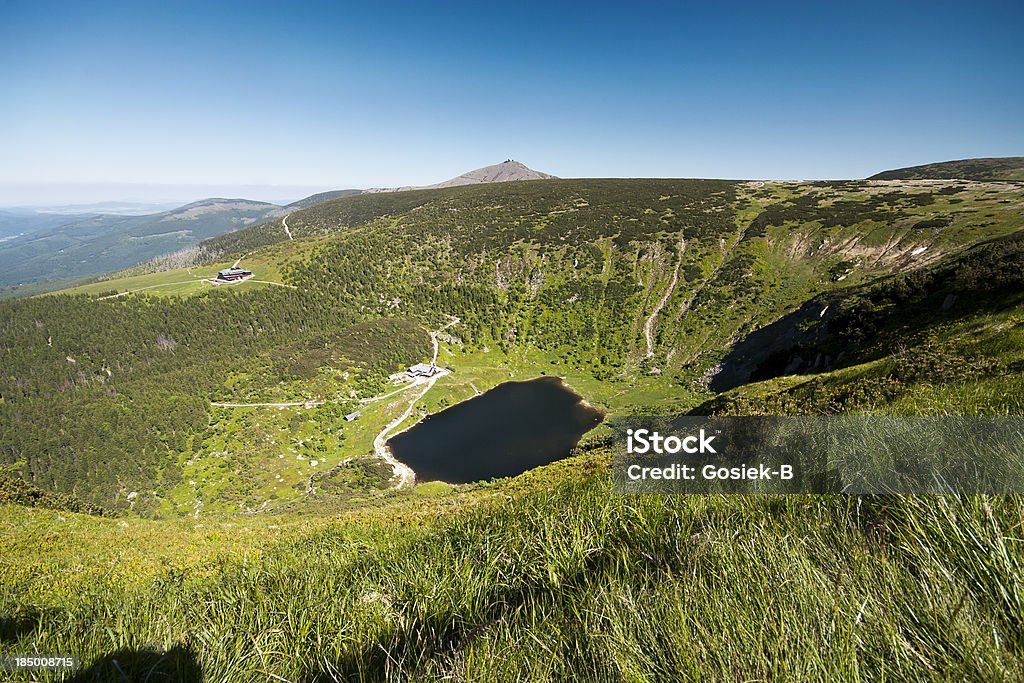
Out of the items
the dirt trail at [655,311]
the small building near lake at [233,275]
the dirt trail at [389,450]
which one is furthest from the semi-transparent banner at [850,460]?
the small building near lake at [233,275]

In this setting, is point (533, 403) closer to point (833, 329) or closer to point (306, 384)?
point (306, 384)

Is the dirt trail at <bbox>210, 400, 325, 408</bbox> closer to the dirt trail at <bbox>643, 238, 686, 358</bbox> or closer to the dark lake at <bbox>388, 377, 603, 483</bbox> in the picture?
the dark lake at <bbox>388, 377, 603, 483</bbox>

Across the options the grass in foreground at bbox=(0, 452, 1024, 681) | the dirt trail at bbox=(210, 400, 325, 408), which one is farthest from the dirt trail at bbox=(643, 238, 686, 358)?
the grass in foreground at bbox=(0, 452, 1024, 681)

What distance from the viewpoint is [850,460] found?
3.51m

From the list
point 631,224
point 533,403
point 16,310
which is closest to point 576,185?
point 631,224

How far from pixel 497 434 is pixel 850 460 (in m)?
81.9

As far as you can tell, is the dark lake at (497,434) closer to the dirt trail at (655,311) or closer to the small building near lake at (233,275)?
the dirt trail at (655,311)

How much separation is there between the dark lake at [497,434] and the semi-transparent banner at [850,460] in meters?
66.1

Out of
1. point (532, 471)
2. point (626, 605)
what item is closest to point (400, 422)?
point (532, 471)

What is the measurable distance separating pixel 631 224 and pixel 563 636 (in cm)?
14247

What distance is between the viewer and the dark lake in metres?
72.6

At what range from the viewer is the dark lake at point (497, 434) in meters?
72.6

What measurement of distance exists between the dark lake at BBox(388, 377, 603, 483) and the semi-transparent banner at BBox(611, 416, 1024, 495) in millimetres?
66070

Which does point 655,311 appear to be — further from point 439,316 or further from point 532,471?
point 532,471
